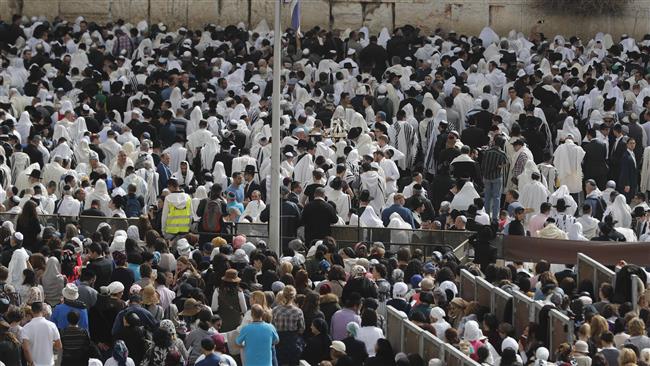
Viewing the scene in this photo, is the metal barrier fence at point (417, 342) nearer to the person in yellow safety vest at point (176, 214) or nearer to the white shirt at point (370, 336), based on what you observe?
the white shirt at point (370, 336)

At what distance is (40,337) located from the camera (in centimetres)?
1767

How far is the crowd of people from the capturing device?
1788cm

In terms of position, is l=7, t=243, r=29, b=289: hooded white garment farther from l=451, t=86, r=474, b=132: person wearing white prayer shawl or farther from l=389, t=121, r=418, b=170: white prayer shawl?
l=451, t=86, r=474, b=132: person wearing white prayer shawl

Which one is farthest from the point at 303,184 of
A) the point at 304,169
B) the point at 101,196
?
the point at 101,196

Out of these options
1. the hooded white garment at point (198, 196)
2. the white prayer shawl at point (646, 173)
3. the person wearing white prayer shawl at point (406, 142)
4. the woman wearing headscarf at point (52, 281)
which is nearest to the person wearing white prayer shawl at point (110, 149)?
the hooded white garment at point (198, 196)

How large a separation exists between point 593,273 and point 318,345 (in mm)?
3943

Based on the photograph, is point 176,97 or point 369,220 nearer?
point 369,220

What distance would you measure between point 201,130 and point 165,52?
6084 mm

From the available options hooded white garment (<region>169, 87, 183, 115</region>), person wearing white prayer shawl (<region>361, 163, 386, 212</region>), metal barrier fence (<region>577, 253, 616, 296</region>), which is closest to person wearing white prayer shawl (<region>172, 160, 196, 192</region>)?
person wearing white prayer shawl (<region>361, 163, 386, 212</region>)

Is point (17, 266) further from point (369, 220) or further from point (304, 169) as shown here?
point (304, 169)

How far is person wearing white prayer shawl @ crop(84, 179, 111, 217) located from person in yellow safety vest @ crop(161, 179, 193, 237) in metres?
1.18

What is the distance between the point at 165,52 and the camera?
34.9 metres

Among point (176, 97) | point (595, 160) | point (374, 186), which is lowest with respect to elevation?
point (374, 186)

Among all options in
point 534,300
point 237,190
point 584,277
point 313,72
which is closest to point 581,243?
point 584,277
